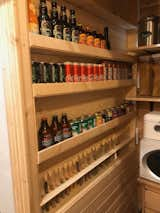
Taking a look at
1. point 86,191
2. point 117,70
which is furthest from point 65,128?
point 117,70

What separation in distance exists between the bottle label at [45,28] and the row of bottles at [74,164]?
82 centimetres

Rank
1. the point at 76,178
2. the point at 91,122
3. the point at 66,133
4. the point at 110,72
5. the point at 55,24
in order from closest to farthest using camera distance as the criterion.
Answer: the point at 55,24, the point at 66,133, the point at 76,178, the point at 91,122, the point at 110,72

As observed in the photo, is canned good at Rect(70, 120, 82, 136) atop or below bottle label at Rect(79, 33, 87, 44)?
below

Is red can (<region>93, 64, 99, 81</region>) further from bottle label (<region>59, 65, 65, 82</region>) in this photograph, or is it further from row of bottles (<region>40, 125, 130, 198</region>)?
row of bottles (<region>40, 125, 130, 198</region>)

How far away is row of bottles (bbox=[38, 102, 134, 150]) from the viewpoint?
3.60 ft

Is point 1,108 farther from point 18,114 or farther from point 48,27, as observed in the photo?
point 48,27

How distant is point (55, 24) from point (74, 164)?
3.07 feet

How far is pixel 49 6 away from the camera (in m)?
1.17

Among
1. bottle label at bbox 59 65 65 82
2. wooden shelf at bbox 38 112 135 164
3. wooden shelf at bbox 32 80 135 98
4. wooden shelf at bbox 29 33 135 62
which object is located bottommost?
wooden shelf at bbox 38 112 135 164

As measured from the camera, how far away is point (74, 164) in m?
1.39

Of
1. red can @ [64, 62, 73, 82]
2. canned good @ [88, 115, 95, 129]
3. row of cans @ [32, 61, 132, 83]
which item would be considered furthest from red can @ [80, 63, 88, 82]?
canned good @ [88, 115, 95, 129]

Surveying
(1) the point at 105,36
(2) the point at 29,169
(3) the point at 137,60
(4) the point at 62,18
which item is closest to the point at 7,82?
(2) the point at 29,169

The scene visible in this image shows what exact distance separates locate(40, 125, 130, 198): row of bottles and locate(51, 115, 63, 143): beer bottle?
23 centimetres

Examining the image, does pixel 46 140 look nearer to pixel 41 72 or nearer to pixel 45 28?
pixel 41 72
